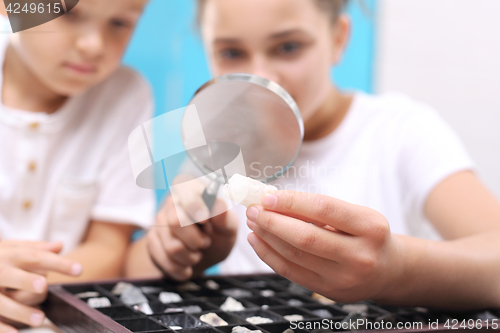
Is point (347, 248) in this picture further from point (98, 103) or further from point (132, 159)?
point (98, 103)

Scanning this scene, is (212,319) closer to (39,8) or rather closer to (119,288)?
(119,288)

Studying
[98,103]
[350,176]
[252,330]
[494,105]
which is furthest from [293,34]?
[494,105]

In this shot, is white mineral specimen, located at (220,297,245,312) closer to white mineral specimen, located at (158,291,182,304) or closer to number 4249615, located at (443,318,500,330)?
white mineral specimen, located at (158,291,182,304)

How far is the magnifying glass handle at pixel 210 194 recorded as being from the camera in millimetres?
454

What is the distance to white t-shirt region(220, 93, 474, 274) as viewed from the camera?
0.76m

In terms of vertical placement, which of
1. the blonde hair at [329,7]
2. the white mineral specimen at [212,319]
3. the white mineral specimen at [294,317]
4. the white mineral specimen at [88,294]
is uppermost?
the blonde hair at [329,7]

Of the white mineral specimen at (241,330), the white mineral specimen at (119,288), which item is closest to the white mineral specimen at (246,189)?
the white mineral specimen at (241,330)

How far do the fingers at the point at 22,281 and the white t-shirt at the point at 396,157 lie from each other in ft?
A: 0.89

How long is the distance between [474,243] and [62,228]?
0.73m

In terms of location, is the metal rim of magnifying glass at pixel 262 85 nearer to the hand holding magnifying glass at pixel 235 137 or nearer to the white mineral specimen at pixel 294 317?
the hand holding magnifying glass at pixel 235 137

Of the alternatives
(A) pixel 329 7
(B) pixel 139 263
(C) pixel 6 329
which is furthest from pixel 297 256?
(A) pixel 329 7

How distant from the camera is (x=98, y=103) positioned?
0.84 m

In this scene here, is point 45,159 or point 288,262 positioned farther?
point 45,159

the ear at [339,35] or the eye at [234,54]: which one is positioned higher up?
the ear at [339,35]
